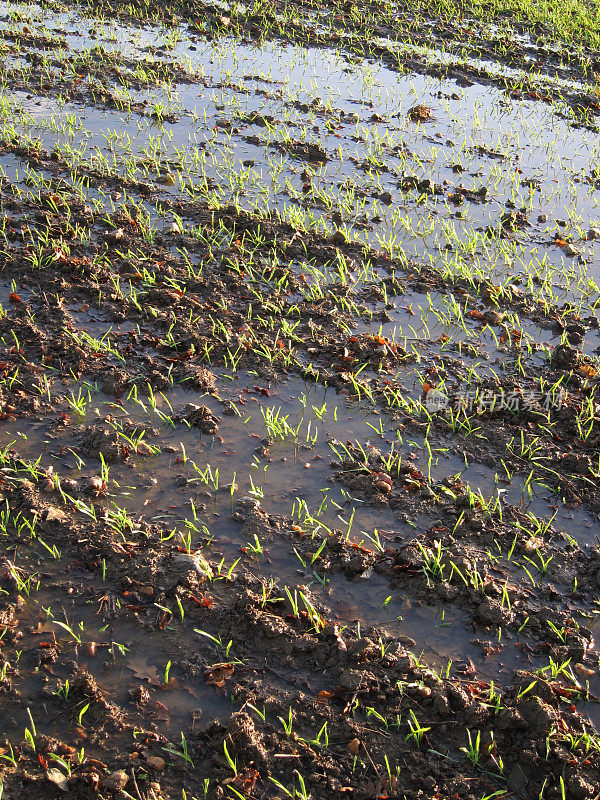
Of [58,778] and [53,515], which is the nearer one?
[58,778]

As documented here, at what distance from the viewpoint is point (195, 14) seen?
962 cm

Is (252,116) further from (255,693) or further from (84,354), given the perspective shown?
(255,693)

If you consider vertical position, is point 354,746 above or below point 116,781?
above

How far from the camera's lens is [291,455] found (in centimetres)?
337

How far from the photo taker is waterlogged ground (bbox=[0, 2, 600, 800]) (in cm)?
223

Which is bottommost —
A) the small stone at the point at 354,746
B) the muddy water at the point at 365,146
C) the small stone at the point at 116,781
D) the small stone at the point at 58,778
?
the small stone at the point at 58,778

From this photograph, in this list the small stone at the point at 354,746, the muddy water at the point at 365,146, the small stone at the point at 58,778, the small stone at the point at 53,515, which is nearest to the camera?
the small stone at the point at 58,778

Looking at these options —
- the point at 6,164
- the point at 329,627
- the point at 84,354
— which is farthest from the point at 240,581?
the point at 6,164

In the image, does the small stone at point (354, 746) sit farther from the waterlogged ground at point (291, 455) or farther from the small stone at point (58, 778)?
the small stone at point (58, 778)

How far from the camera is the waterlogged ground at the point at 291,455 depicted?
7.33 ft

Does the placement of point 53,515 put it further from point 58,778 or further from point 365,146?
point 365,146

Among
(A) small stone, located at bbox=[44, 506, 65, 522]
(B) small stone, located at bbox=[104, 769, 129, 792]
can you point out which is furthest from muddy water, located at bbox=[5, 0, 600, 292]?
(B) small stone, located at bbox=[104, 769, 129, 792]

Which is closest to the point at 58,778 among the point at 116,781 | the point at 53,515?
the point at 116,781

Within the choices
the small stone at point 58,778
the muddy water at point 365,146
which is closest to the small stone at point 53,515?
the small stone at point 58,778
